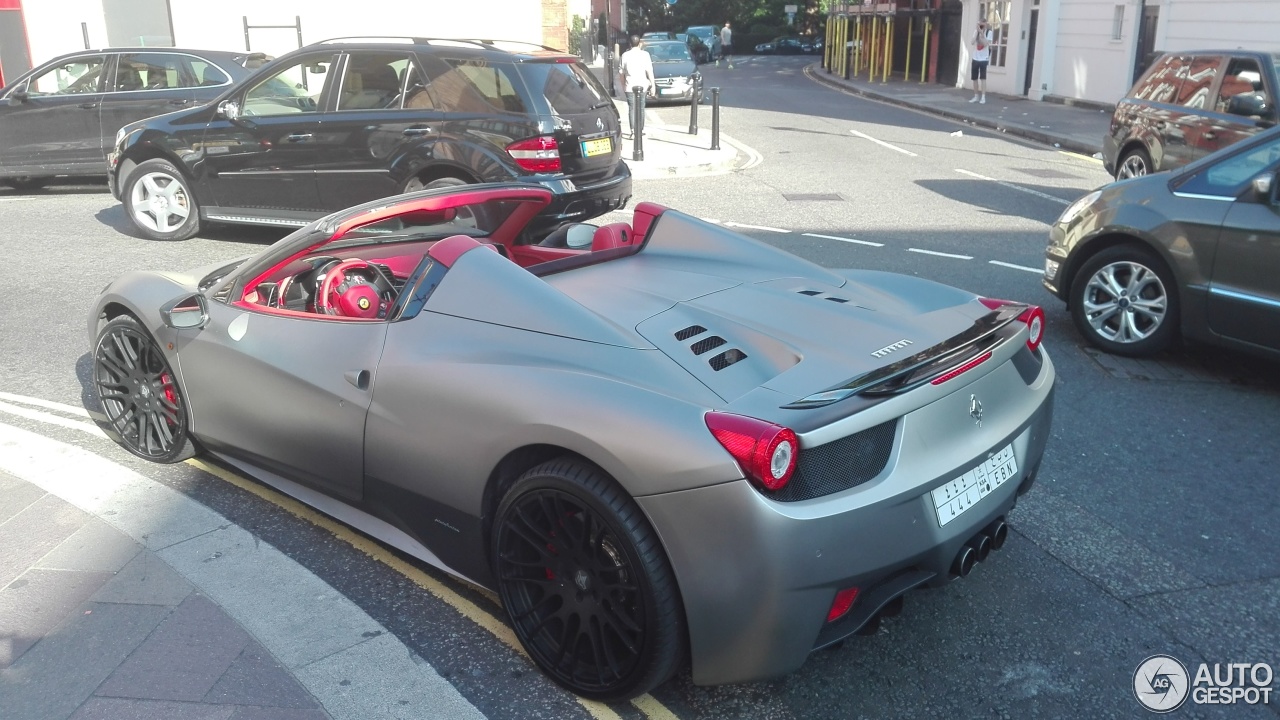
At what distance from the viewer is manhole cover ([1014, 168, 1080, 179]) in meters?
14.8

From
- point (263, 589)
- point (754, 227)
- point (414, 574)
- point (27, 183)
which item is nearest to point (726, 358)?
point (414, 574)

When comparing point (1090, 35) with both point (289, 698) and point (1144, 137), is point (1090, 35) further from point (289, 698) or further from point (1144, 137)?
point (289, 698)

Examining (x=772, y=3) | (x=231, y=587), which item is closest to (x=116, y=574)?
(x=231, y=587)

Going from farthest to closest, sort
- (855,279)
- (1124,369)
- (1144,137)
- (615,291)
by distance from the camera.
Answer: (1144,137) < (1124,369) < (855,279) < (615,291)

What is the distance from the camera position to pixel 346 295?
4160mm

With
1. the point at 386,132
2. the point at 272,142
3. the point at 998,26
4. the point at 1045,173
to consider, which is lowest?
the point at 1045,173

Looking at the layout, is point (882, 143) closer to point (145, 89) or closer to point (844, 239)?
point (844, 239)

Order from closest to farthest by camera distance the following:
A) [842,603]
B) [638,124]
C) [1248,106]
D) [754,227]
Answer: [842,603] < [1248,106] < [754,227] < [638,124]

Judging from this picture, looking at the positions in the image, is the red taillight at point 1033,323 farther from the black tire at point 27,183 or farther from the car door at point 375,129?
the black tire at point 27,183

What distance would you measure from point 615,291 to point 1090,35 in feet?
82.4

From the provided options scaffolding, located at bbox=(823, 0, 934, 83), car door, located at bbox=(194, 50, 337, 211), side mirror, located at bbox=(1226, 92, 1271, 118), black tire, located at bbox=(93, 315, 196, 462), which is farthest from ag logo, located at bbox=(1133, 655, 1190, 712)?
scaffolding, located at bbox=(823, 0, 934, 83)

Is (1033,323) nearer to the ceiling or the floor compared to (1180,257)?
nearer to the ceiling

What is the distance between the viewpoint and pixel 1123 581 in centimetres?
393

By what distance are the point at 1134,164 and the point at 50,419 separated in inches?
426
